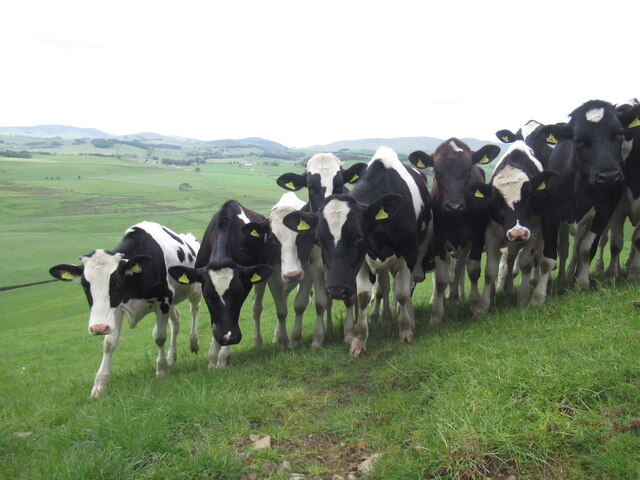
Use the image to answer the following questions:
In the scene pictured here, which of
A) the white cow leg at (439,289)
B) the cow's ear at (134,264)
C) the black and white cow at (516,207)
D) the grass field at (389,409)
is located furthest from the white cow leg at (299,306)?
the black and white cow at (516,207)

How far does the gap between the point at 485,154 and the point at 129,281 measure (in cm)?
655

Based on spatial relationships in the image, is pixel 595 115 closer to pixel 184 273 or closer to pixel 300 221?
pixel 300 221

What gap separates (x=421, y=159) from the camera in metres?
9.70

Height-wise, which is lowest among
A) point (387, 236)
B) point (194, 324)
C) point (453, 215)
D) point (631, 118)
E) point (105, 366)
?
point (194, 324)

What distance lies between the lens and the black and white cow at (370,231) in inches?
299

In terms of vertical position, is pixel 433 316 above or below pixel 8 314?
above

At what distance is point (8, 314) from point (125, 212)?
5620 cm

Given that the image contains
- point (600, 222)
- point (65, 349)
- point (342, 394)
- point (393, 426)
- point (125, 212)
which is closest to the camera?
point (393, 426)

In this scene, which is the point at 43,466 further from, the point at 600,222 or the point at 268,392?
the point at 600,222

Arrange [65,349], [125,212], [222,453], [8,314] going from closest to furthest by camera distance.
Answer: [222,453]
[65,349]
[8,314]
[125,212]

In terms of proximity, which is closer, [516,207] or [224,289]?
[224,289]

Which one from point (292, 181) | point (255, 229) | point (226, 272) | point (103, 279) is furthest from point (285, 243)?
point (103, 279)

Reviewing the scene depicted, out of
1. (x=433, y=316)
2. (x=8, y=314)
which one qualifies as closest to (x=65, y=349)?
(x=433, y=316)

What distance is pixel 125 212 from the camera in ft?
284
